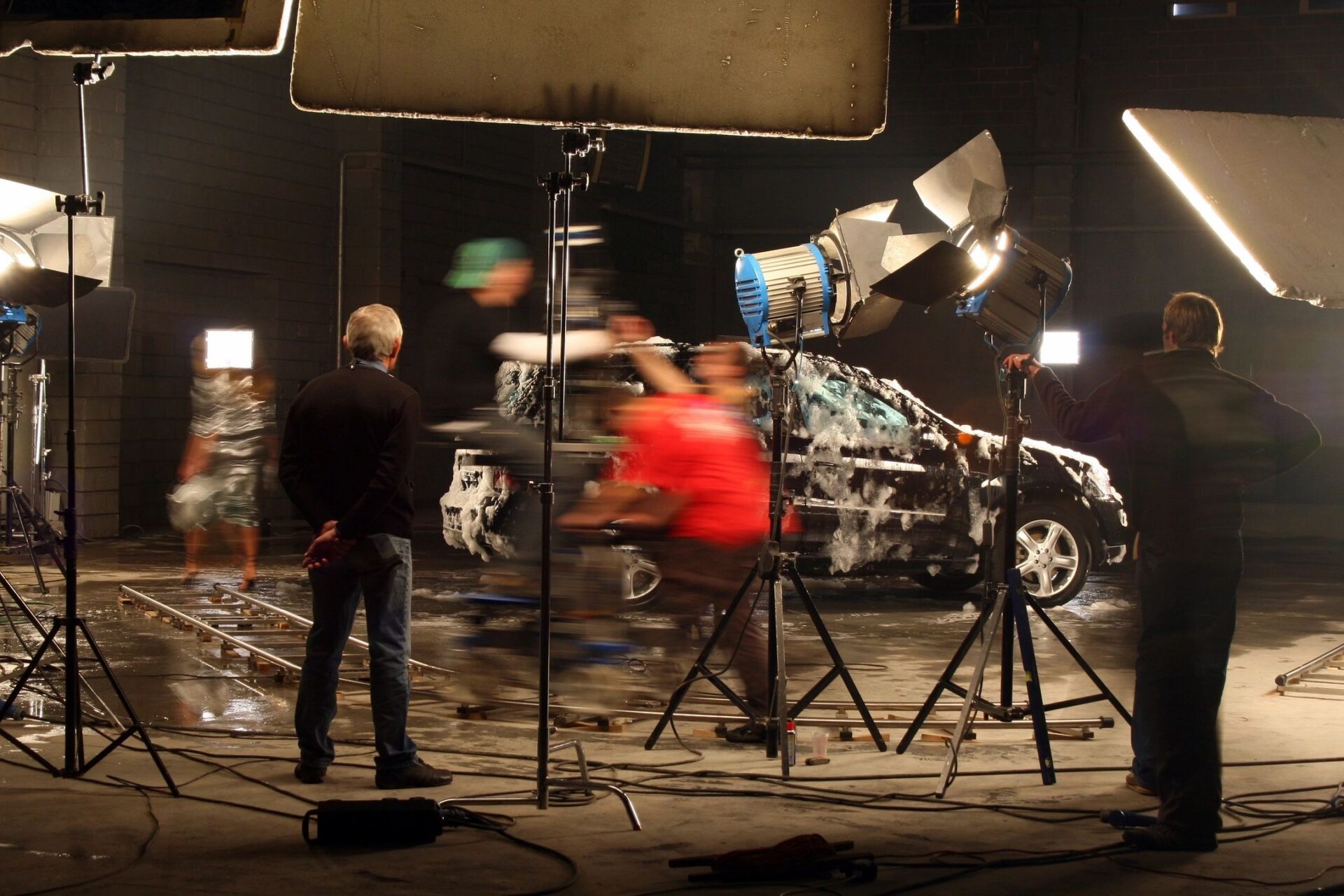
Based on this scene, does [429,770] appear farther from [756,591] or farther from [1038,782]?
[1038,782]

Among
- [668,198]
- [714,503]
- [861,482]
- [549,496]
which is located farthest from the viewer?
[668,198]

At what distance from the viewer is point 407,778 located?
17.0 feet

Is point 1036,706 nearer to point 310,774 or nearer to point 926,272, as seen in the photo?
point 926,272

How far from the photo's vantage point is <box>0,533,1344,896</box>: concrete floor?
4.13 meters

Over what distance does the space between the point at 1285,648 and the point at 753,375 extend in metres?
4.14

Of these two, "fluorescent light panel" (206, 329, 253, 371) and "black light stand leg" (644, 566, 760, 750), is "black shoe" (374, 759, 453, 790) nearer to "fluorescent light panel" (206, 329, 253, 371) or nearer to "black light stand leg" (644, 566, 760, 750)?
"black light stand leg" (644, 566, 760, 750)

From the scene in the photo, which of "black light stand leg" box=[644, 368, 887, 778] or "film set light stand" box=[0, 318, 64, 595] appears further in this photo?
"film set light stand" box=[0, 318, 64, 595]

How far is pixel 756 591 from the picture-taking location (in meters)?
6.15

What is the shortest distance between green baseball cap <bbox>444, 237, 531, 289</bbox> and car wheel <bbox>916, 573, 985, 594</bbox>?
565 centimetres

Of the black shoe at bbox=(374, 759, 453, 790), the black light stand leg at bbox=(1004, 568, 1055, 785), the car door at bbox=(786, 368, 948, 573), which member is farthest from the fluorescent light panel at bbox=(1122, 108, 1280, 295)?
the car door at bbox=(786, 368, 948, 573)

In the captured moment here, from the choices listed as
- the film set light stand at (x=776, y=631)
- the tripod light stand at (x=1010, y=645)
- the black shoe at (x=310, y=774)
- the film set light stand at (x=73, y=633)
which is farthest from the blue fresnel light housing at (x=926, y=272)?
the film set light stand at (x=73, y=633)

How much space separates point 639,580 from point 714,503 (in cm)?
337

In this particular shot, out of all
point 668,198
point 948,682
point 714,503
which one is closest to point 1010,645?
point 948,682

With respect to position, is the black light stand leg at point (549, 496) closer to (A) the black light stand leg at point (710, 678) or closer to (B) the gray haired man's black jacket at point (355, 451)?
(B) the gray haired man's black jacket at point (355, 451)
